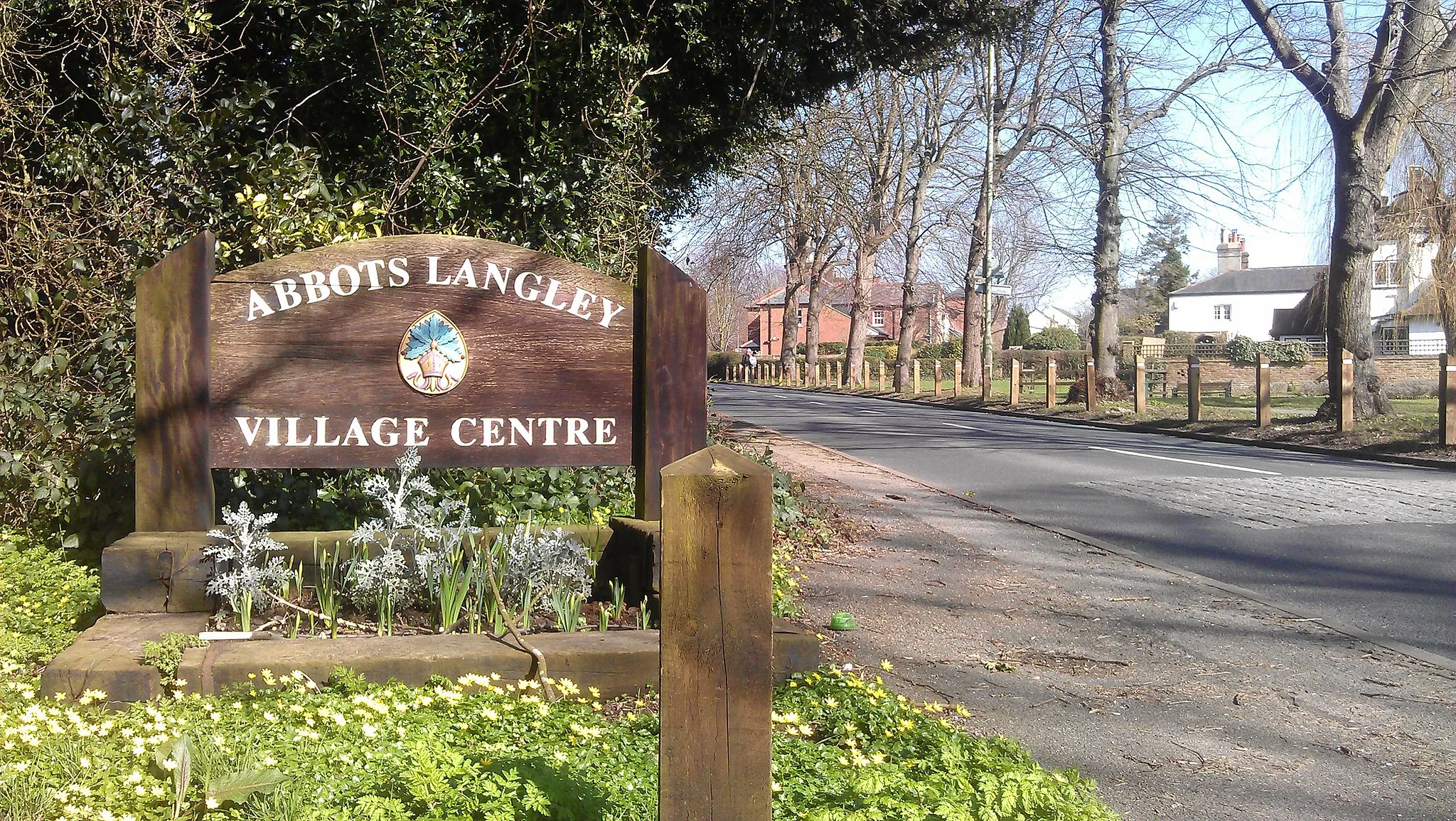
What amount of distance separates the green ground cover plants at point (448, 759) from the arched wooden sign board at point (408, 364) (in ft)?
4.45

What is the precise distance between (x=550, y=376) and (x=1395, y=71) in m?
18.2

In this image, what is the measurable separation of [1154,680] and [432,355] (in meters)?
3.51

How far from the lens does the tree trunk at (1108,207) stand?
80.4 feet

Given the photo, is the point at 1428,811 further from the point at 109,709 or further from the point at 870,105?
the point at 870,105

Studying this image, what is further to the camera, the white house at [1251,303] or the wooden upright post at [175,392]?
the white house at [1251,303]

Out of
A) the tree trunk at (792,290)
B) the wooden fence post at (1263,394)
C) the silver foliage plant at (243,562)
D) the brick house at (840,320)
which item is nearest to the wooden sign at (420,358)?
the silver foliage plant at (243,562)

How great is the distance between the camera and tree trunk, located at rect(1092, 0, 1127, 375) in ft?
80.4

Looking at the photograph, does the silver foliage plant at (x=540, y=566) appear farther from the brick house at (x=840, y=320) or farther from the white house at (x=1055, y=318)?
the white house at (x=1055, y=318)

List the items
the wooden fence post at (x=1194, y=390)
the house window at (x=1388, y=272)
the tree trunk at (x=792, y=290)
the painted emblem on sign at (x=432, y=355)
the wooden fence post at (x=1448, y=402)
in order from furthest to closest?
the tree trunk at (x=792, y=290), the house window at (x=1388, y=272), the wooden fence post at (x=1194, y=390), the wooden fence post at (x=1448, y=402), the painted emblem on sign at (x=432, y=355)

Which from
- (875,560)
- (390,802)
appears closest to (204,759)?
(390,802)

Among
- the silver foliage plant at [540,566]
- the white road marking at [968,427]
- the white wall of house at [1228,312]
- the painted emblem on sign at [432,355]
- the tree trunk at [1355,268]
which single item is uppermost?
the white wall of house at [1228,312]

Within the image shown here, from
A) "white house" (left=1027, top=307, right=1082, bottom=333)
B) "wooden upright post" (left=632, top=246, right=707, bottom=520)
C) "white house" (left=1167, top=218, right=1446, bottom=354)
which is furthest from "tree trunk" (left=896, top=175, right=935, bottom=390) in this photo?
"white house" (left=1027, top=307, right=1082, bottom=333)

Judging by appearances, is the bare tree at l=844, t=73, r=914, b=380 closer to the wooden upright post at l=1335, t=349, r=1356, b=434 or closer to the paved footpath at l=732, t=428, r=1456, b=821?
the wooden upright post at l=1335, t=349, r=1356, b=434

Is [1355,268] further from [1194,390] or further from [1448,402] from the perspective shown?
[1448,402]
